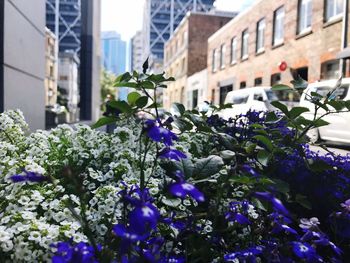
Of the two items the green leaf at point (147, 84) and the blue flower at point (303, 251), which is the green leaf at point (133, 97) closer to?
the green leaf at point (147, 84)

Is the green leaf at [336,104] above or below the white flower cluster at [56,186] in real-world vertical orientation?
above

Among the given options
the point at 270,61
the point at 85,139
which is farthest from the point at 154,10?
the point at 85,139

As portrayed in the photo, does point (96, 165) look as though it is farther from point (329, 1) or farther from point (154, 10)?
point (154, 10)

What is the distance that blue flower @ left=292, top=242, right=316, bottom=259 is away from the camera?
1.26 metres

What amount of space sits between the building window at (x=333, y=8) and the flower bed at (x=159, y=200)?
15.7 meters

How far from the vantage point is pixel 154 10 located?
5113 inches

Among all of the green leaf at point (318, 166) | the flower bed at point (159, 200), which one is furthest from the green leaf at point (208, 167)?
the green leaf at point (318, 166)

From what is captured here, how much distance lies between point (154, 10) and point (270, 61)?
370 feet

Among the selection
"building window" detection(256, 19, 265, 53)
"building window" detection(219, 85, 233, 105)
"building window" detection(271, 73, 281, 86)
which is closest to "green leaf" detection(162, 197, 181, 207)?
"building window" detection(271, 73, 281, 86)

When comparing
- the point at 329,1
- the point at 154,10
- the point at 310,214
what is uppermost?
the point at 154,10

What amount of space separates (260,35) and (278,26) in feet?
8.24

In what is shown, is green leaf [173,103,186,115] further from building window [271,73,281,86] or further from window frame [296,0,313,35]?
building window [271,73,281,86]

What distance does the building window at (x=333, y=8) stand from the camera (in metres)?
16.6

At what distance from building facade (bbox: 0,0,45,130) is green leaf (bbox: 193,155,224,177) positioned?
4519 millimetres
